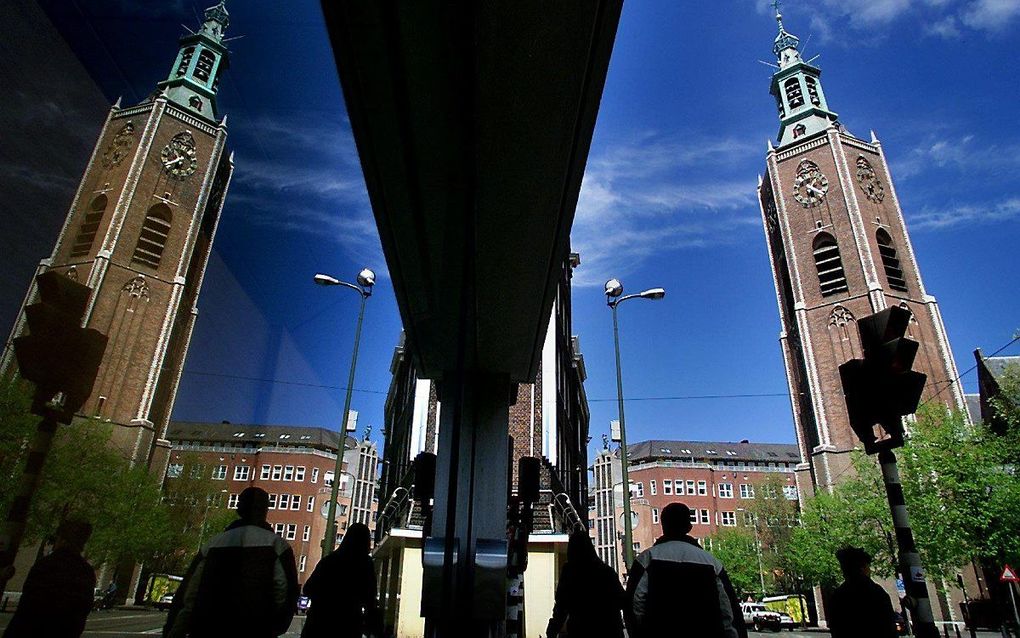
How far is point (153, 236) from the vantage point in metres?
1.94

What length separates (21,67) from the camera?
1246 millimetres

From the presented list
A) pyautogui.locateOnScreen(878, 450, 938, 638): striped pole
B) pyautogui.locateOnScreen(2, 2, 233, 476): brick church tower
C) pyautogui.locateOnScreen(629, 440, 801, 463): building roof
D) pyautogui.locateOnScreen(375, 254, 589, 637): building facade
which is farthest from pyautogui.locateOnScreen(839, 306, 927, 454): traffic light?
pyautogui.locateOnScreen(629, 440, 801, 463): building roof

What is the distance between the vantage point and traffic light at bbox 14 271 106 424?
122 centimetres

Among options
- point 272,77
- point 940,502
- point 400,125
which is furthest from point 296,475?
point 940,502

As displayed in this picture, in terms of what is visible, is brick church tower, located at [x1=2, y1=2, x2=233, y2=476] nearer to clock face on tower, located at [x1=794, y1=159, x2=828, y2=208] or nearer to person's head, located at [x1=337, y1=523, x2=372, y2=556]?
person's head, located at [x1=337, y1=523, x2=372, y2=556]

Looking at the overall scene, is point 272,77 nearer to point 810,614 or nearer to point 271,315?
point 271,315

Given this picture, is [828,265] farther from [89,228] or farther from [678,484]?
[89,228]

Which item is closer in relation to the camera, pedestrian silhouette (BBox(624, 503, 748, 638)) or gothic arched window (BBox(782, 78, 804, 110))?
pedestrian silhouette (BBox(624, 503, 748, 638))

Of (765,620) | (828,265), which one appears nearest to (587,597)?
(765,620)

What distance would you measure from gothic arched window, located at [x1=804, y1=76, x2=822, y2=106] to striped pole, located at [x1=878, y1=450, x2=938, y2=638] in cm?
5014

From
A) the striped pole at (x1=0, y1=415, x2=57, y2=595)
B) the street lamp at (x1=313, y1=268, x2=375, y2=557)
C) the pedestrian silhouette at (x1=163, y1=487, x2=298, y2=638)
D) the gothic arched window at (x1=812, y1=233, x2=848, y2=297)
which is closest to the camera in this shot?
the striped pole at (x1=0, y1=415, x2=57, y2=595)

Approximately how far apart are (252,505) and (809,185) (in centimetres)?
4491

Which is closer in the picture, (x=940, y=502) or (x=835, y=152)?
(x=940, y=502)

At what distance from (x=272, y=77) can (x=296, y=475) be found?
1451 millimetres
